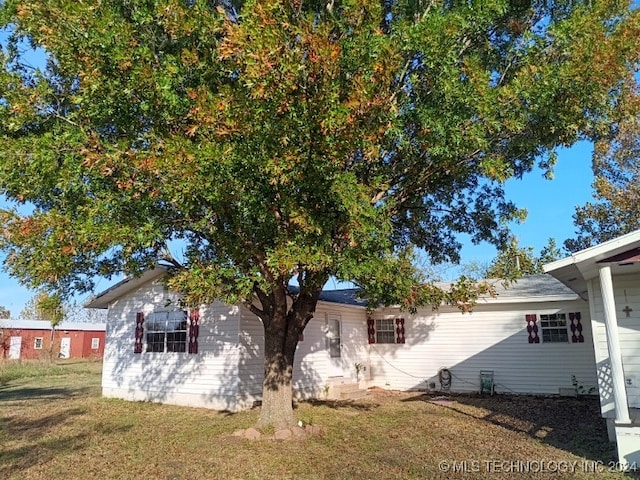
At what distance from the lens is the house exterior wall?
8.54 m

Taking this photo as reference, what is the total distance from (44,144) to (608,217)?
79.8 ft

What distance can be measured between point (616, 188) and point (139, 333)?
71.9 ft

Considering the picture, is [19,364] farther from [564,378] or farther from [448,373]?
[564,378]

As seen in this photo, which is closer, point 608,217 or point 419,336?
point 419,336

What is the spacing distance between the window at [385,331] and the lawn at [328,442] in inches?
161

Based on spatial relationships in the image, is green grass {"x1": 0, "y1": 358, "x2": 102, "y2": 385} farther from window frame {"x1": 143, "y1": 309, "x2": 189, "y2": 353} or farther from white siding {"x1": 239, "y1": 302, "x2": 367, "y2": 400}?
white siding {"x1": 239, "y1": 302, "x2": 367, "y2": 400}

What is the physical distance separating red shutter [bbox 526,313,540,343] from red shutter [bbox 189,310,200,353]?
10038 millimetres

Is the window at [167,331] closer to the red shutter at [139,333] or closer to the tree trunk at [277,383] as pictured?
the red shutter at [139,333]

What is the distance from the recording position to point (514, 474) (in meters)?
6.84

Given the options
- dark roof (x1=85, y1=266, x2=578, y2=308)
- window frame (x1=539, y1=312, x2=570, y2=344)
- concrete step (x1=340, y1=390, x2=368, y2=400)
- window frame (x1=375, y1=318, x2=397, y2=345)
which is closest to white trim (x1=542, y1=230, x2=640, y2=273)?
dark roof (x1=85, y1=266, x2=578, y2=308)

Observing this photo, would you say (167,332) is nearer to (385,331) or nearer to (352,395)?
(352,395)

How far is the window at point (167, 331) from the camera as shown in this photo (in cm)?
1380

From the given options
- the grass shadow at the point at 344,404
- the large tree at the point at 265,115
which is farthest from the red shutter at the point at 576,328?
the large tree at the point at 265,115

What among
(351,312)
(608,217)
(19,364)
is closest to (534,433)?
(351,312)
